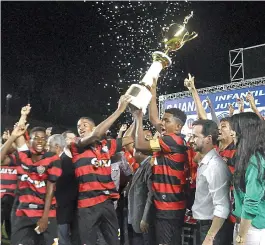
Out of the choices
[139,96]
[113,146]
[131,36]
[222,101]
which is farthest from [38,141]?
[131,36]

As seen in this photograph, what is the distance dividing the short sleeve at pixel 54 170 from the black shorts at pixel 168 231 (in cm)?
134

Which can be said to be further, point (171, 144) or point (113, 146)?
point (113, 146)

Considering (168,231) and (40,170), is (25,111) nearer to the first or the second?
(40,170)

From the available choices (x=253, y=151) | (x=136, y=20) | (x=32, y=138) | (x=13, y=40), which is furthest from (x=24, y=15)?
(x=253, y=151)

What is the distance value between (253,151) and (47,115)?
71.7 ft

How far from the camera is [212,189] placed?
3.49m

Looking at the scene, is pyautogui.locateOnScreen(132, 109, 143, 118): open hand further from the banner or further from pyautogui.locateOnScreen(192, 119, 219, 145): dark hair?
the banner

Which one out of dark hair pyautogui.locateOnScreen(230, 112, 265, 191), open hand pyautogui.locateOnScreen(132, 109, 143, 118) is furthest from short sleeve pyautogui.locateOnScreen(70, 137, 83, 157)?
dark hair pyautogui.locateOnScreen(230, 112, 265, 191)

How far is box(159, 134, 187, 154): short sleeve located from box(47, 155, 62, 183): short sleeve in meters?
1.35

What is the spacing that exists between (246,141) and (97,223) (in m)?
2.17

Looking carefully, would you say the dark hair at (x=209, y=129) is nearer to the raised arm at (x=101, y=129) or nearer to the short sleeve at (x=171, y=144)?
the short sleeve at (x=171, y=144)

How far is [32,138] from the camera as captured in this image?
5.00 metres

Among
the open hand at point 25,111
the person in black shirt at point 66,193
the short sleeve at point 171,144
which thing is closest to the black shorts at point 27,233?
the person in black shirt at point 66,193

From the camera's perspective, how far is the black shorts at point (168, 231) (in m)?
4.26
